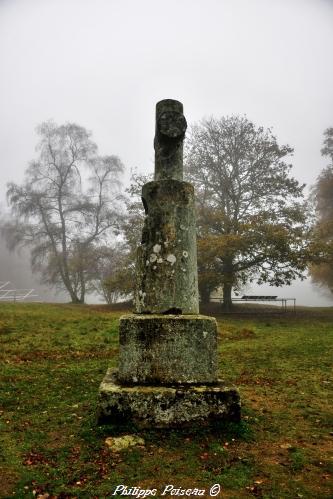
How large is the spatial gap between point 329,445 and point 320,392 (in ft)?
7.37

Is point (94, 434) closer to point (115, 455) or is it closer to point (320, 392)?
point (115, 455)

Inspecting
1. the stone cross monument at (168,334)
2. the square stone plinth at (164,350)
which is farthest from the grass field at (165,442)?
the square stone plinth at (164,350)

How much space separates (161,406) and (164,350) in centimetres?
60

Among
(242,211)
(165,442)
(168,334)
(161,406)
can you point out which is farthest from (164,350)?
(242,211)

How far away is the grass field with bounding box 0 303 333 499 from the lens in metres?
3.18

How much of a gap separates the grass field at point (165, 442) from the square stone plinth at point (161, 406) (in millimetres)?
120

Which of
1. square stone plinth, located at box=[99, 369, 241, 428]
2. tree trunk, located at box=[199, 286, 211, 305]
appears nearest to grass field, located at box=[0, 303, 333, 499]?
square stone plinth, located at box=[99, 369, 241, 428]

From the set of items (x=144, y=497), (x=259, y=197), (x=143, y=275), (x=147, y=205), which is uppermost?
(x=259, y=197)

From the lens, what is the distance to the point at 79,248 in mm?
30391

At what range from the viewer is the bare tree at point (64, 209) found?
29047mm

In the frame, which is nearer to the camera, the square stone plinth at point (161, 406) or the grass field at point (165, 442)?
the grass field at point (165, 442)

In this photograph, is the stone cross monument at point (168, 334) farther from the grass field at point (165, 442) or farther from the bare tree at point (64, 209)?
the bare tree at point (64, 209)

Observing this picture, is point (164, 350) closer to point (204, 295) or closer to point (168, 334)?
point (168, 334)

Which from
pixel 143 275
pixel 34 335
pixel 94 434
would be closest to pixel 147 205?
pixel 143 275
